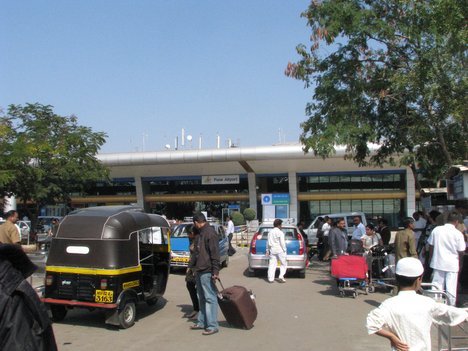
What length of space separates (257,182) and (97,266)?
37.3m

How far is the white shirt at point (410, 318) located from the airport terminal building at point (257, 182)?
33958mm

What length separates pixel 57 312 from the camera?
869 centimetres

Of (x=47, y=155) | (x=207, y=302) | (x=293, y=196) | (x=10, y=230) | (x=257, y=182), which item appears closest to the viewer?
(x=207, y=302)

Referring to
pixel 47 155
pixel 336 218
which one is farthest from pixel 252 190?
pixel 47 155

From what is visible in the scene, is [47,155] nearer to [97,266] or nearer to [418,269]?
[97,266]

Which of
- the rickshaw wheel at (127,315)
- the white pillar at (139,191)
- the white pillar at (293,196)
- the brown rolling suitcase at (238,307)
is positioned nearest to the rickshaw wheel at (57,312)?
the rickshaw wheel at (127,315)

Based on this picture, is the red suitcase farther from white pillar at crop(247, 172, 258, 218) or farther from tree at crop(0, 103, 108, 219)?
white pillar at crop(247, 172, 258, 218)

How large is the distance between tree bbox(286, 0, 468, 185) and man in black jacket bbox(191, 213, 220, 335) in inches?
278

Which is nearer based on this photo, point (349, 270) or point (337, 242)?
point (349, 270)

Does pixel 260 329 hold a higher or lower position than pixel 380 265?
lower

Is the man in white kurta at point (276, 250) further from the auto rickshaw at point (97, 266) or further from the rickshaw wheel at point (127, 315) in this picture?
the rickshaw wheel at point (127, 315)

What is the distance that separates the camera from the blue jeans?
7863 millimetres

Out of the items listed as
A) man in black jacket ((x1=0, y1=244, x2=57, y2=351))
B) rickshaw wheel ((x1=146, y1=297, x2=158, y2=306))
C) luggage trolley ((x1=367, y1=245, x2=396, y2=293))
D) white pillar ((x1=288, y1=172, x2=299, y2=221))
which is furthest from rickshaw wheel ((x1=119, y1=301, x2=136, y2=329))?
white pillar ((x1=288, y1=172, x2=299, y2=221))

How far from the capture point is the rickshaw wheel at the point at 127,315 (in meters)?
8.13
